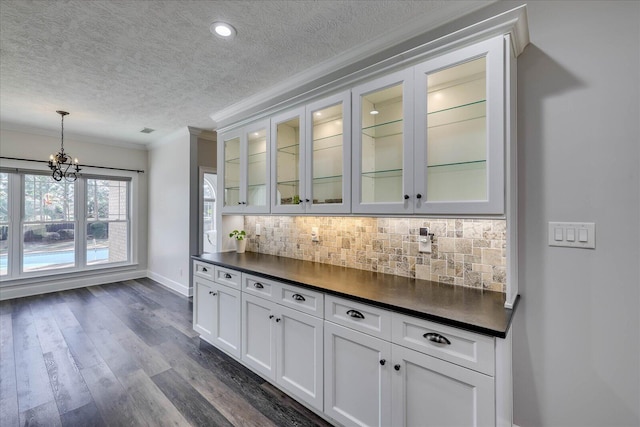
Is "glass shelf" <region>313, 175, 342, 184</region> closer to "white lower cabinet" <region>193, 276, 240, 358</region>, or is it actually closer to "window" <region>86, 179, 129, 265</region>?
"white lower cabinet" <region>193, 276, 240, 358</region>

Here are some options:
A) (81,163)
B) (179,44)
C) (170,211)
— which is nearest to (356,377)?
(179,44)

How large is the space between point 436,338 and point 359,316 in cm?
Answer: 44

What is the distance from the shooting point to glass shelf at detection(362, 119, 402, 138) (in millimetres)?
1896

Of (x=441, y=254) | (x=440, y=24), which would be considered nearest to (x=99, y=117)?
(x=440, y=24)

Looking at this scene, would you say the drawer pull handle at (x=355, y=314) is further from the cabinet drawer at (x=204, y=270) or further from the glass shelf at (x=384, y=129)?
the cabinet drawer at (x=204, y=270)

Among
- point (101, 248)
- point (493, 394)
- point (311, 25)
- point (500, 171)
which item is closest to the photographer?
point (493, 394)

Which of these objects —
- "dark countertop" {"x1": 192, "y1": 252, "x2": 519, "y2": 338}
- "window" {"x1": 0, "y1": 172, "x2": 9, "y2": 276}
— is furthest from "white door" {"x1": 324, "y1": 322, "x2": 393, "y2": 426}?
"window" {"x1": 0, "y1": 172, "x2": 9, "y2": 276}

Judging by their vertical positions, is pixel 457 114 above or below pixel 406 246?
above

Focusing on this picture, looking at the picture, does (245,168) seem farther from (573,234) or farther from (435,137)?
(573,234)

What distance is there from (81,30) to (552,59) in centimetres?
306

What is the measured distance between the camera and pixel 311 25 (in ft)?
6.57

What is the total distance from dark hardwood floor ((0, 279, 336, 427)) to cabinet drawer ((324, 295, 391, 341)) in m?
0.76

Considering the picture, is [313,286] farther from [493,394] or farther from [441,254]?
[493,394]

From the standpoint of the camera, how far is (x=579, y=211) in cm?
150
